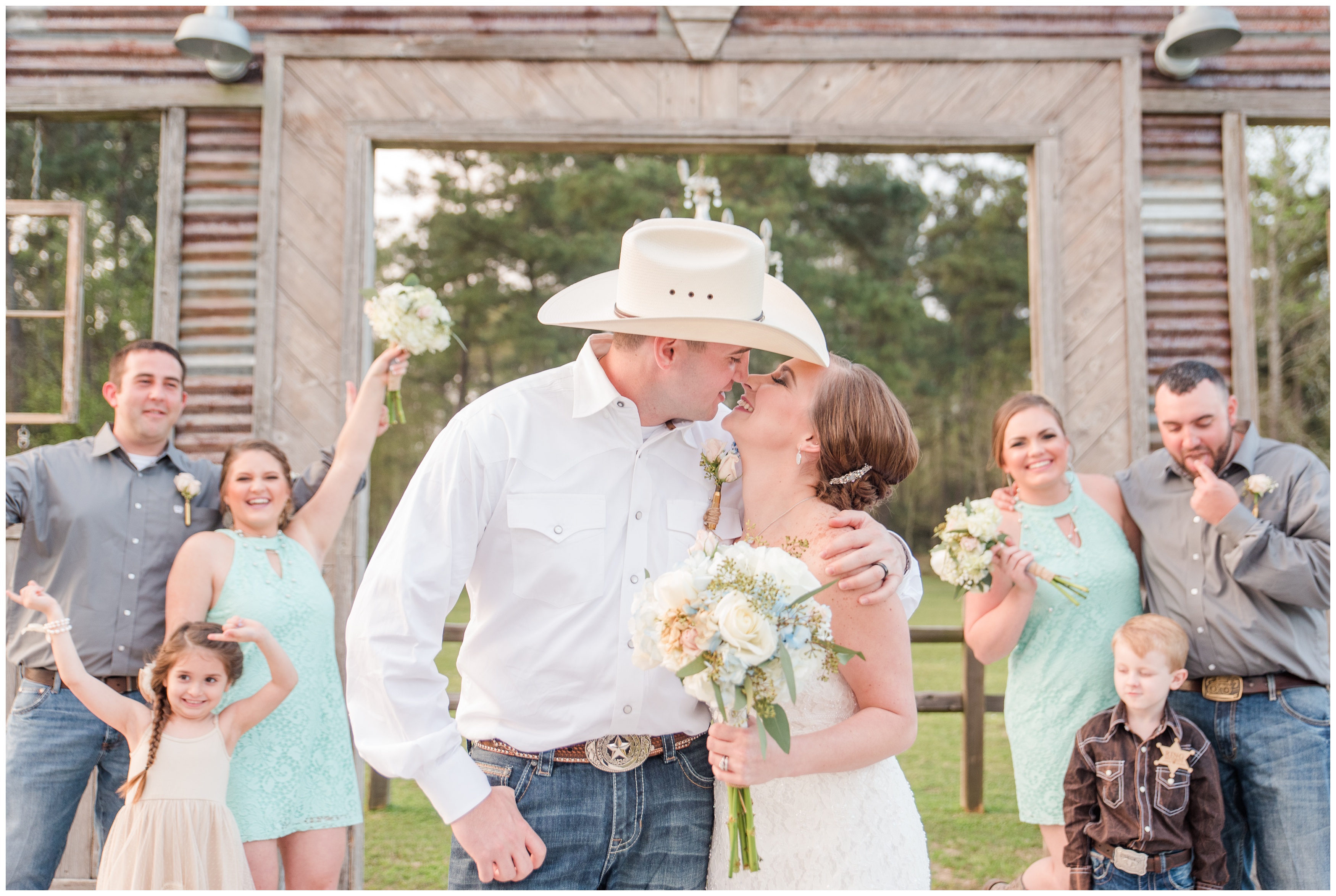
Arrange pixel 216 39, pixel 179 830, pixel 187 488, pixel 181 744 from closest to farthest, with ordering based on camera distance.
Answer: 1. pixel 179 830
2. pixel 181 744
3. pixel 187 488
4. pixel 216 39

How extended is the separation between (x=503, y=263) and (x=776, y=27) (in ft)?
57.2

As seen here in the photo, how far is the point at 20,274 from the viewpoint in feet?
60.2

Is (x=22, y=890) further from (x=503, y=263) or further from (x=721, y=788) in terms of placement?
(x=503, y=263)

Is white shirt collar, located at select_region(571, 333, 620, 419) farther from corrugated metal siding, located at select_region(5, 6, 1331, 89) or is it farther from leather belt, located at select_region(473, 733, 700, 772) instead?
corrugated metal siding, located at select_region(5, 6, 1331, 89)

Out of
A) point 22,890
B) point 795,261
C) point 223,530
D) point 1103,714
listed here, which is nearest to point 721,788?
point 1103,714

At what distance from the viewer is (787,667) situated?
6.36 feet

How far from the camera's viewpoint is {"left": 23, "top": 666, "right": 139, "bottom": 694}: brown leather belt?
12.5 ft

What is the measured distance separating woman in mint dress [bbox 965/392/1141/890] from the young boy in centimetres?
15

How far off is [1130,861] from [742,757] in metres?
2.27

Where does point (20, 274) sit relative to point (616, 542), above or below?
above

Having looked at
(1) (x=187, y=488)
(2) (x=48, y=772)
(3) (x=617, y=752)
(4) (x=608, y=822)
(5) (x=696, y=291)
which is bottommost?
(2) (x=48, y=772)

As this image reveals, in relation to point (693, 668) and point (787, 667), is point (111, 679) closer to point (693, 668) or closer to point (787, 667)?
point (693, 668)

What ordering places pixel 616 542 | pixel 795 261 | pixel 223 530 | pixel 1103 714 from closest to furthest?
pixel 616 542
pixel 1103 714
pixel 223 530
pixel 795 261

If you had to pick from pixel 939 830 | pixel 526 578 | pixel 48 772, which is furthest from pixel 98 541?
pixel 939 830
